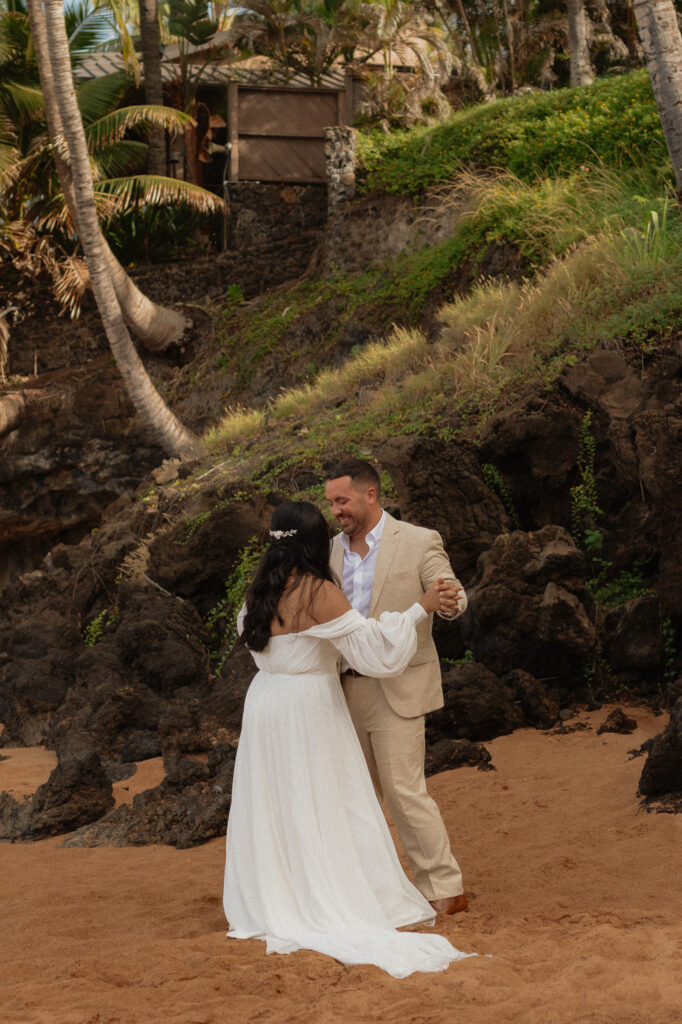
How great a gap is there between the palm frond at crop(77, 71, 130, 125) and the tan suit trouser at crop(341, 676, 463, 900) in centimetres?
1903

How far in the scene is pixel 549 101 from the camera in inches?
712

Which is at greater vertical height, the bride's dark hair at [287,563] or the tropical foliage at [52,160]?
the tropical foliage at [52,160]

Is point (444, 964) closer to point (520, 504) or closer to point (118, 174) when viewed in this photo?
point (520, 504)

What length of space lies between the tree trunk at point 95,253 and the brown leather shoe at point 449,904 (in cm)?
1255

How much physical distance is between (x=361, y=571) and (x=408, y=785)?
106 cm

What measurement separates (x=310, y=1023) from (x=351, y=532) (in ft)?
7.86

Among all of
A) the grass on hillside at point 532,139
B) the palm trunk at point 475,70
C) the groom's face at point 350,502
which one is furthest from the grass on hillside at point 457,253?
A: the groom's face at point 350,502

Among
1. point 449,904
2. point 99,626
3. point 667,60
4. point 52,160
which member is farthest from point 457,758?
point 52,160

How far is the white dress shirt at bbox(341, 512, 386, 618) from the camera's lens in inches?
200

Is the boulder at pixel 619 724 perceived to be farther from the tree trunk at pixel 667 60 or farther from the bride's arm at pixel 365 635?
the tree trunk at pixel 667 60

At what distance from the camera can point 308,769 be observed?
15.1 feet

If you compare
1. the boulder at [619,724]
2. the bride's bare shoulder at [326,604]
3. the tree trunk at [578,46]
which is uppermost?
the tree trunk at [578,46]

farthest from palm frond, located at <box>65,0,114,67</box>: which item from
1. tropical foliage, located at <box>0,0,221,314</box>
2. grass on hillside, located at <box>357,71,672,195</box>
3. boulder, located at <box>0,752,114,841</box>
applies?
boulder, located at <box>0,752,114,841</box>

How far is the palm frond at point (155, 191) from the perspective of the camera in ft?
63.9
